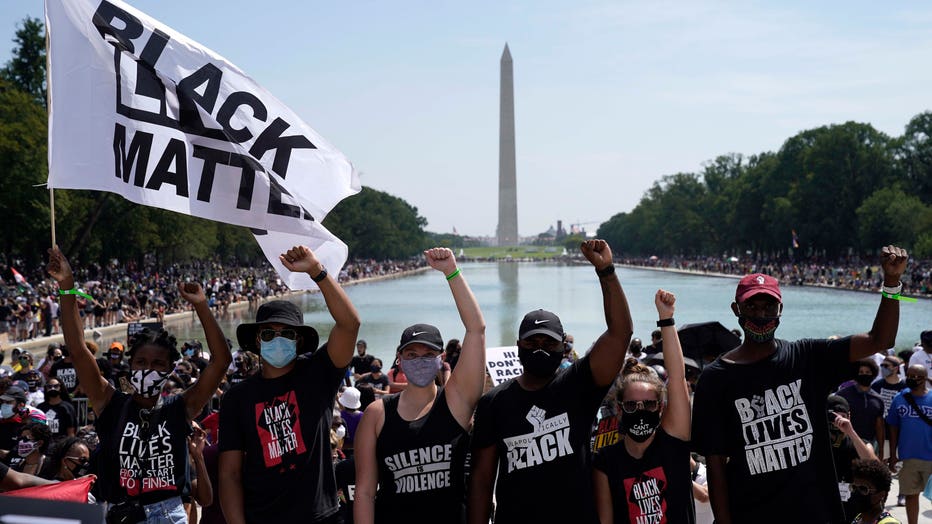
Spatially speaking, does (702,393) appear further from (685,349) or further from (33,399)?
(33,399)

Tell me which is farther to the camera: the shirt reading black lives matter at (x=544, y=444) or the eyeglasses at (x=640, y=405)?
the eyeglasses at (x=640, y=405)

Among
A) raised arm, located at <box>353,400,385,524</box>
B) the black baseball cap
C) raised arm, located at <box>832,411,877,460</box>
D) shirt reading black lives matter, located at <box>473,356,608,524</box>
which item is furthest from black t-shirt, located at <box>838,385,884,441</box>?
the black baseball cap

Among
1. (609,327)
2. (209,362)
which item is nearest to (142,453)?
(209,362)

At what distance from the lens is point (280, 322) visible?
441 centimetres

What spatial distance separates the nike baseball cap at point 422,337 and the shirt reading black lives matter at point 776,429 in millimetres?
1244

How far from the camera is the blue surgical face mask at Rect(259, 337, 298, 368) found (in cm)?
441

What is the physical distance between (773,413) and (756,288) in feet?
1.87

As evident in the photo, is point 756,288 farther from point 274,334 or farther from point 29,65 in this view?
point 29,65

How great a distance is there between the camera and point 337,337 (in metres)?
4.37

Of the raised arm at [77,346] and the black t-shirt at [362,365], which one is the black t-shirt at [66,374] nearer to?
the black t-shirt at [362,365]

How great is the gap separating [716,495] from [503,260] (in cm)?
14656

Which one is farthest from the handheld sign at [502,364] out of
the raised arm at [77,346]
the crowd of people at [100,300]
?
the raised arm at [77,346]

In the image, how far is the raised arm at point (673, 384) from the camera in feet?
13.9

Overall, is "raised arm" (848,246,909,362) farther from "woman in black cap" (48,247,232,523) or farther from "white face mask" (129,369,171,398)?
"white face mask" (129,369,171,398)
